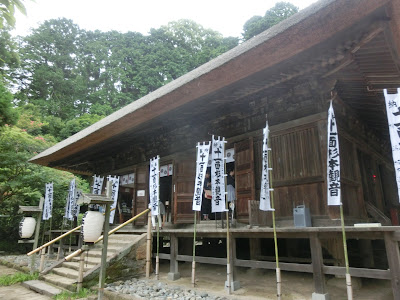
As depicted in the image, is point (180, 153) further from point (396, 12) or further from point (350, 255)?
point (396, 12)

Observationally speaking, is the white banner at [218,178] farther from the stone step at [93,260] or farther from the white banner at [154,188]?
the stone step at [93,260]

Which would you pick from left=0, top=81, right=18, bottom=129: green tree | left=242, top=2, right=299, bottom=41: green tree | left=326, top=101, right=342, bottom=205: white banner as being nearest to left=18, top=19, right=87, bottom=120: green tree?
left=0, top=81, right=18, bottom=129: green tree

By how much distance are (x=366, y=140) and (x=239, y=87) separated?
4.78 m

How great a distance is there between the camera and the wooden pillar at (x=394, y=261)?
3.56 m

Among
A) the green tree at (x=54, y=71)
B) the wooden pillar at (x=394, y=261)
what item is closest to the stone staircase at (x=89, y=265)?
the wooden pillar at (x=394, y=261)

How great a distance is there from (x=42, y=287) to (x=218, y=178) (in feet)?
14.9

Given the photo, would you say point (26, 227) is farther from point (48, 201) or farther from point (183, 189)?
point (183, 189)

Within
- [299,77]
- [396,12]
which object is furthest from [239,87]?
[396,12]

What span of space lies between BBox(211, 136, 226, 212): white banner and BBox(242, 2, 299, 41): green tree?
2495 cm

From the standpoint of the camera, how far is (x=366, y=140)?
26.0 feet

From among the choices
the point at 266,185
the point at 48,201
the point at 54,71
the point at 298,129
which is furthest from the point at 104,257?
the point at 54,71

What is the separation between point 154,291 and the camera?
5.31 meters

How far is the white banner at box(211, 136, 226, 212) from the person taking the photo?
18.2ft

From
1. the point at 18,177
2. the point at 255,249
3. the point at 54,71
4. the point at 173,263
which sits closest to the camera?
the point at 255,249
